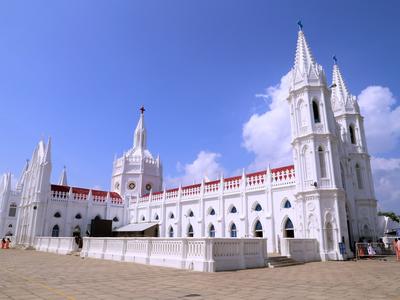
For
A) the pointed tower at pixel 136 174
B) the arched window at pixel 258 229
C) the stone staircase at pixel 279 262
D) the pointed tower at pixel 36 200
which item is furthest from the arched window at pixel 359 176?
the pointed tower at pixel 36 200

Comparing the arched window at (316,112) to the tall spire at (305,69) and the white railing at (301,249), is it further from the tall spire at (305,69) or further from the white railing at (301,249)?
the white railing at (301,249)

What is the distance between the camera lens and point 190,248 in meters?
15.0

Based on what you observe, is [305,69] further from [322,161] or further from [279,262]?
[279,262]

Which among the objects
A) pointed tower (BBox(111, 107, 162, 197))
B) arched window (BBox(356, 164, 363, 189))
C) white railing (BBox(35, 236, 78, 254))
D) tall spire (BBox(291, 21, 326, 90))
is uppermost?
tall spire (BBox(291, 21, 326, 90))

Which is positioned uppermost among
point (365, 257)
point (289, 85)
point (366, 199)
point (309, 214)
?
point (289, 85)

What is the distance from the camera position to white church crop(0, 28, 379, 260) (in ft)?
83.5

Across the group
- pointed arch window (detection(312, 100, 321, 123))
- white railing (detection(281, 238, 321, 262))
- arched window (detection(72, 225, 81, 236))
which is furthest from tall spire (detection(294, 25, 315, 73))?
arched window (detection(72, 225, 81, 236))

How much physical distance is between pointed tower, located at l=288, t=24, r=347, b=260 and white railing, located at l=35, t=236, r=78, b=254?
2035 cm

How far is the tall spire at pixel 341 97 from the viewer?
35719mm

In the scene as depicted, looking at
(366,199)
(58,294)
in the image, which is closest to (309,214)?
(366,199)

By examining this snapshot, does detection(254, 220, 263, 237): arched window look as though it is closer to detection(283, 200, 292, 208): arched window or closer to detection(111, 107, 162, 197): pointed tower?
detection(283, 200, 292, 208): arched window

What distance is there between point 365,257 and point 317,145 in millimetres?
9798

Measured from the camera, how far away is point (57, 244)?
30391 millimetres

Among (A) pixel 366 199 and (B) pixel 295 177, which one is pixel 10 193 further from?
(A) pixel 366 199
